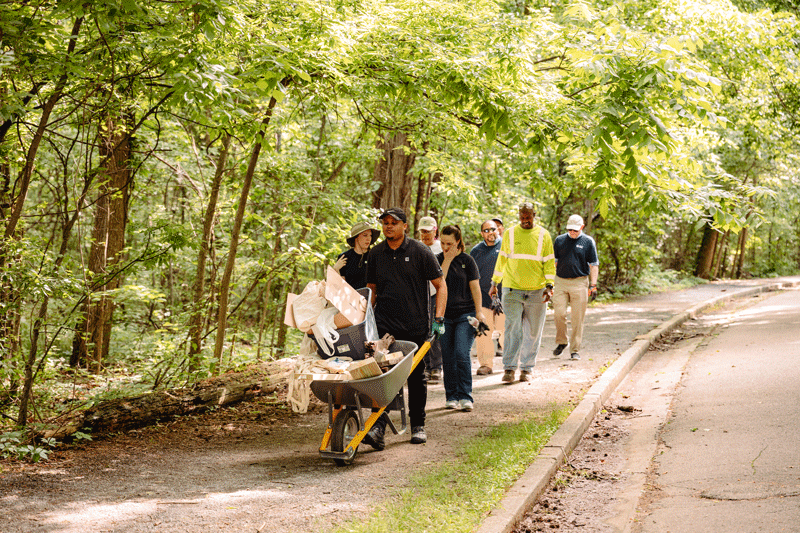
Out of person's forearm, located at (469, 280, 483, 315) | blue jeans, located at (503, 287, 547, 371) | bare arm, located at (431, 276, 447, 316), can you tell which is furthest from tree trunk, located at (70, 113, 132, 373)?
blue jeans, located at (503, 287, 547, 371)

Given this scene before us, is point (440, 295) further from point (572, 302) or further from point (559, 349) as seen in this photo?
point (559, 349)

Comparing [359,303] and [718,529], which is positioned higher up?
[359,303]

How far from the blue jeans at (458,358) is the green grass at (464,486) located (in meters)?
0.96

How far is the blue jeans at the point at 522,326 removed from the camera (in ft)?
31.3

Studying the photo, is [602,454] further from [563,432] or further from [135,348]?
[135,348]

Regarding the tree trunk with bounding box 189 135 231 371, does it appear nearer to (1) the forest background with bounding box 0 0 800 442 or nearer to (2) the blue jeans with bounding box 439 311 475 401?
(1) the forest background with bounding box 0 0 800 442

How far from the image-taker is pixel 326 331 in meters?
5.90

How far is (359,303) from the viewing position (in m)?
6.16

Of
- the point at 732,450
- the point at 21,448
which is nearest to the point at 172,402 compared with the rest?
the point at 21,448

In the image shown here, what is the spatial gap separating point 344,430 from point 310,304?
1.09 m

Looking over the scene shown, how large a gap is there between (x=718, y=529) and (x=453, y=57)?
5.24m

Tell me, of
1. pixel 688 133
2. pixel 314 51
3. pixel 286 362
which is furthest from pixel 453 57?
pixel 688 133

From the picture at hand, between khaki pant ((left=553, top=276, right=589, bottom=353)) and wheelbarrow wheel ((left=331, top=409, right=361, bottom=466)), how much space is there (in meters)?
5.57

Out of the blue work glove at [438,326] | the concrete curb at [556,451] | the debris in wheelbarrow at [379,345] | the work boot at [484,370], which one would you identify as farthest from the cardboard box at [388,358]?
the work boot at [484,370]
